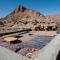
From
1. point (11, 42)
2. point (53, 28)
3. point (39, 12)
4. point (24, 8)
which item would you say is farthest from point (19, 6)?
point (11, 42)

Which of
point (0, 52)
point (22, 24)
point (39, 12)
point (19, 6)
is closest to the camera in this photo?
point (0, 52)

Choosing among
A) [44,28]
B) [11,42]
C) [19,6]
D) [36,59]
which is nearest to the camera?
[36,59]

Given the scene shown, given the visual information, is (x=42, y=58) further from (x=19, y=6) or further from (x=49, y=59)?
(x=19, y=6)

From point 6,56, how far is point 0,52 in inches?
8.9

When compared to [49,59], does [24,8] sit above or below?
above

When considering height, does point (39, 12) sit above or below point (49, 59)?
above

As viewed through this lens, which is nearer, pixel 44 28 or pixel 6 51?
pixel 6 51

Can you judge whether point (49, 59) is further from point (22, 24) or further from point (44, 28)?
point (22, 24)

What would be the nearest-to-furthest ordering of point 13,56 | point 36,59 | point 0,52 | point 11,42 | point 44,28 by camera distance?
point 36,59, point 13,56, point 0,52, point 11,42, point 44,28

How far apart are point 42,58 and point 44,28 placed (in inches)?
437

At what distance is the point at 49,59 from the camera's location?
227 centimetres

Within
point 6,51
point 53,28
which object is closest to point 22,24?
point 53,28

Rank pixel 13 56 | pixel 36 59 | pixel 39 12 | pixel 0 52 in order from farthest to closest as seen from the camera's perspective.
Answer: pixel 39 12 < pixel 0 52 < pixel 13 56 < pixel 36 59

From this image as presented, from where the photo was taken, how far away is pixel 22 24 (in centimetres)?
1847
